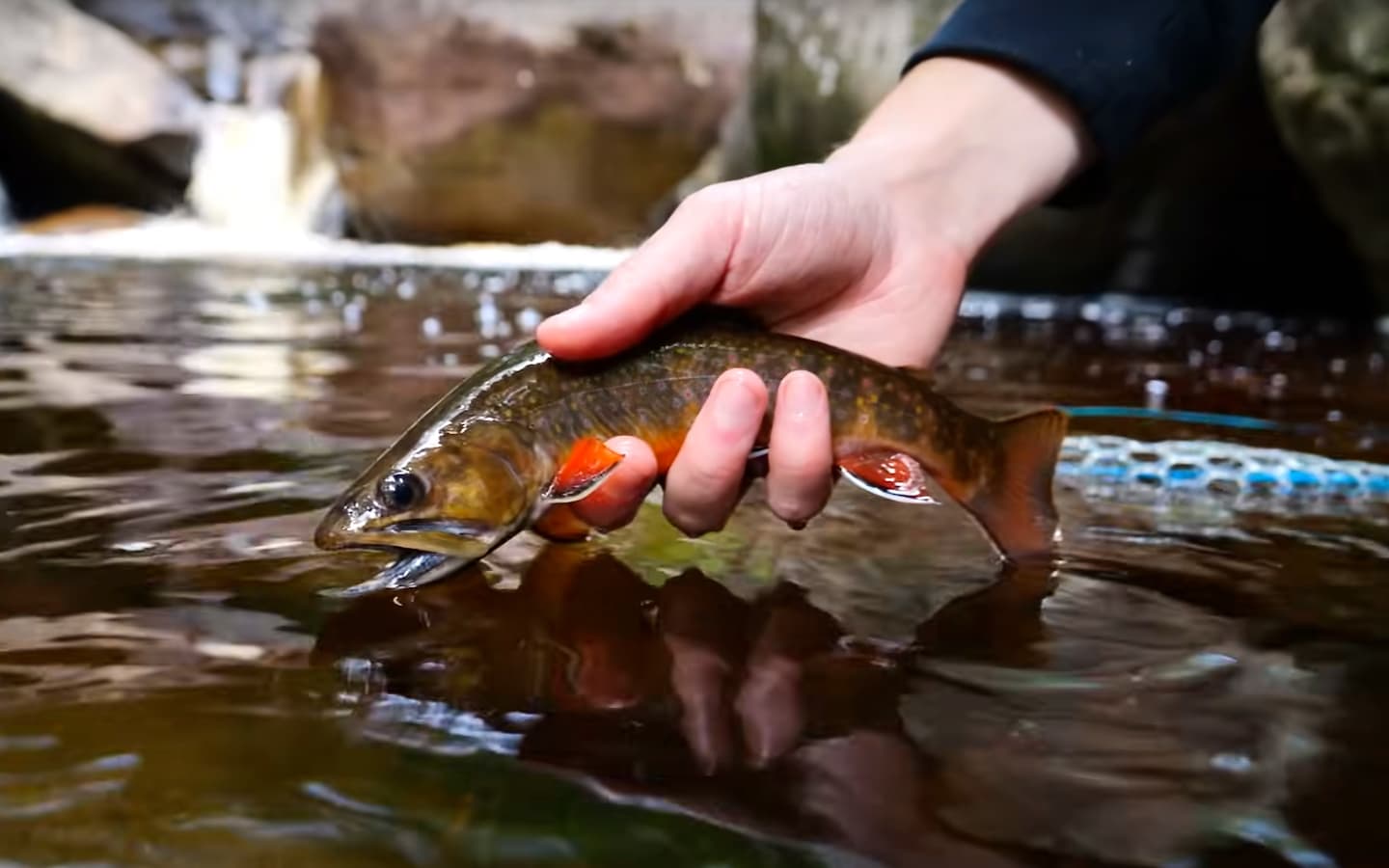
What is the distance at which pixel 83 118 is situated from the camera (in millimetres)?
13594

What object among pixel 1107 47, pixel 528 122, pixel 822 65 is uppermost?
pixel 528 122

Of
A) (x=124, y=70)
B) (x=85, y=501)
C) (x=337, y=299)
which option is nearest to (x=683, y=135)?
(x=124, y=70)

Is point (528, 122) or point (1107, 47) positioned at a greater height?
point (528, 122)

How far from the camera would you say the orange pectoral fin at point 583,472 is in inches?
64.4

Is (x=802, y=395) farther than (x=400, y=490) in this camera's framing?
Yes

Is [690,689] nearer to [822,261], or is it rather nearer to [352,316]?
[822,261]

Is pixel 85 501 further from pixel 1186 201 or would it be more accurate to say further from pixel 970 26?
pixel 1186 201

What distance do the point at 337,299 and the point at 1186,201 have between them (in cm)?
484

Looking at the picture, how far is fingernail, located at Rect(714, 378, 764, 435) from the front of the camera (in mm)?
1694

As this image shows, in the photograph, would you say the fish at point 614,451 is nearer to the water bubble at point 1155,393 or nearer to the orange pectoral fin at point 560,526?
the orange pectoral fin at point 560,526

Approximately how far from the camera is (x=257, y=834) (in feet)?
3.41

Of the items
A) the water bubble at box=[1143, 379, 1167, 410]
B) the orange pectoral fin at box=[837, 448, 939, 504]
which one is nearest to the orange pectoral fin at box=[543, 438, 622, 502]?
the orange pectoral fin at box=[837, 448, 939, 504]

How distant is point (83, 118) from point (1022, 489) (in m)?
13.7

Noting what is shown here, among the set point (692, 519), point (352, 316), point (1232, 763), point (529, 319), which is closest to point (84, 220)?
point (352, 316)
